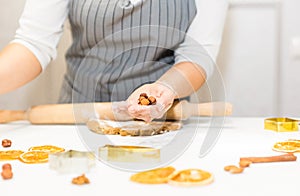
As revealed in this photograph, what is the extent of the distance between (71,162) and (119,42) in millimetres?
365

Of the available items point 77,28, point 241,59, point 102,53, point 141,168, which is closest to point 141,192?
point 141,168

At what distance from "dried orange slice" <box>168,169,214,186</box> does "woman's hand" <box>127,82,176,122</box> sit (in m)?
0.17

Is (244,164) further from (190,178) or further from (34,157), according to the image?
(34,157)

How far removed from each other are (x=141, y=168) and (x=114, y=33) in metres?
0.40

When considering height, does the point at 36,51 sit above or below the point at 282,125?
above

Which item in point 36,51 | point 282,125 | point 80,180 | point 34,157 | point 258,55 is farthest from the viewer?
point 258,55

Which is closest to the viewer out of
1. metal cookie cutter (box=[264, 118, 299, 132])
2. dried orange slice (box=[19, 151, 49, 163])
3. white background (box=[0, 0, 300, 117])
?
dried orange slice (box=[19, 151, 49, 163])

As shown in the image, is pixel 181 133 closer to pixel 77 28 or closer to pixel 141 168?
pixel 141 168

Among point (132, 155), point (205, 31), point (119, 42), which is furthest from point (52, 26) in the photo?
point (132, 155)

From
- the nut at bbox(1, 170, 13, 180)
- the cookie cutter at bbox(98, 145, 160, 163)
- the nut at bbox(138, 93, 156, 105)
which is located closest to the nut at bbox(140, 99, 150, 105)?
the nut at bbox(138, 93, 156, 105)

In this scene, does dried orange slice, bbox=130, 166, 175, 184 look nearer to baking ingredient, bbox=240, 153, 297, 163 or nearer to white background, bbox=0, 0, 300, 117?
baking ingredient, bbox=240, 153, 297, 163

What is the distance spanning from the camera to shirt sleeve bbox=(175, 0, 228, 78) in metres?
0.86

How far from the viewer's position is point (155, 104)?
2.20 feet

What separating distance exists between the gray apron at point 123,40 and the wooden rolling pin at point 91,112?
40 millimetres
